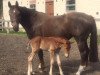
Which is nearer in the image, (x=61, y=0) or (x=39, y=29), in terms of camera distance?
(x=39, y=29)

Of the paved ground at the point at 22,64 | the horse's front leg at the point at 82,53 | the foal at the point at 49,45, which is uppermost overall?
the foal at the point at 49,45

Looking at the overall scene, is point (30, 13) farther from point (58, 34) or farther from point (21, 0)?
point (21, 0)

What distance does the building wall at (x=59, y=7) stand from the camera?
28953 mm

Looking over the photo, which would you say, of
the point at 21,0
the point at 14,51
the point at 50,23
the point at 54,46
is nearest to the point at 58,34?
the point at 50,23

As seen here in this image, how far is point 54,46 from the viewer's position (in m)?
9.56

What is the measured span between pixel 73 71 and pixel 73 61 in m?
2.08

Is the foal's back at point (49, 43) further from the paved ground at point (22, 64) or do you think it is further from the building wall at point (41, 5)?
the building wall at point (41, 5)

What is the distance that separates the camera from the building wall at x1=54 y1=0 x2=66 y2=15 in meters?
29.0

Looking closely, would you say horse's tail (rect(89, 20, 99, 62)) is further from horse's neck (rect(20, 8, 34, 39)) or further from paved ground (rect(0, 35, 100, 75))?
horse's neck (rect(20, 8, 34, 39))

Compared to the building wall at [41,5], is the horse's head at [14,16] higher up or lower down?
higher up

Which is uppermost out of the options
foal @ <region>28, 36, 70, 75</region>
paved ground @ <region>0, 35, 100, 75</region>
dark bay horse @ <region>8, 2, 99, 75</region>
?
dark bay horse @ <region>8, 2, 99, 75</region>

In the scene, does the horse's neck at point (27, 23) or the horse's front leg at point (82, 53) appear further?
the horse's neck at point (27, 23)

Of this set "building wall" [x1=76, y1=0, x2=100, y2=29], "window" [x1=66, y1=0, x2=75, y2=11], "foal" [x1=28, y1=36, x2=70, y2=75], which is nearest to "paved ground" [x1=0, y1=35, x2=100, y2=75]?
"foal" [x1=28, y1=36, x2=70, y2=75]

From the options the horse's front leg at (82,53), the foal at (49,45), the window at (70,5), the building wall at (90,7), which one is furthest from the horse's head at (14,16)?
the window at (70,5)
